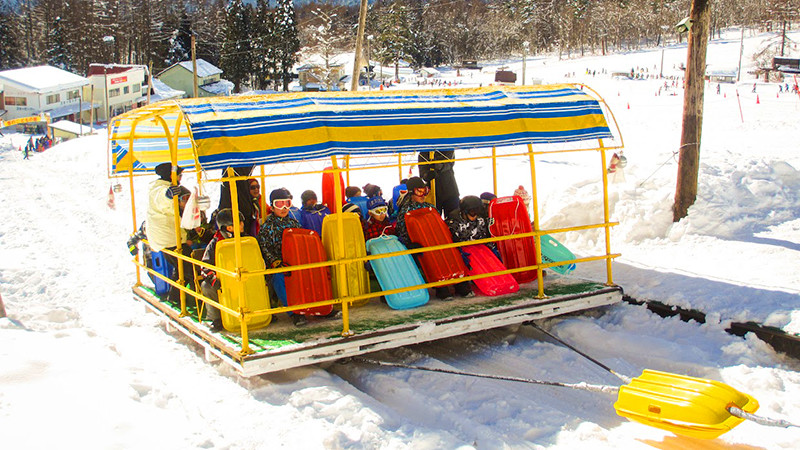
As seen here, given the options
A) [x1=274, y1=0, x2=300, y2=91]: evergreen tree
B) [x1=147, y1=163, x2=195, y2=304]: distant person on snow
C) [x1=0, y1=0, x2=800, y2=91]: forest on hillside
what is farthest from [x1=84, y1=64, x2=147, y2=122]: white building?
[x1=147, y1=163, x2=195, y2=304]: distant person on snow

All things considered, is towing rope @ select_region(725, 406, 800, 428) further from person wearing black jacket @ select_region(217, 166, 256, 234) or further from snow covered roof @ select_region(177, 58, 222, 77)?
snow covered roof @ select_region(177, 58, 222, 77)

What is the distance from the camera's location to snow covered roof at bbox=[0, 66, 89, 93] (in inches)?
2510

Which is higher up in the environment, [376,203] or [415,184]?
[415,184]

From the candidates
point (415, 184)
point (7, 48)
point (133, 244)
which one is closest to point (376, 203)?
point (415, 184)

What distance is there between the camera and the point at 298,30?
101m

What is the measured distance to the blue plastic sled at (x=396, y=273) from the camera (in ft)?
27.3

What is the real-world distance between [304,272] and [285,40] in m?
76.3

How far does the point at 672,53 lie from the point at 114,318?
9575cm

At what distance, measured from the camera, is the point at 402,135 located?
7.63 m

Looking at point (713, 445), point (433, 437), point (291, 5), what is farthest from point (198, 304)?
point (291, 5)

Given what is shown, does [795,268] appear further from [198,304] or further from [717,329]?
[198,304]

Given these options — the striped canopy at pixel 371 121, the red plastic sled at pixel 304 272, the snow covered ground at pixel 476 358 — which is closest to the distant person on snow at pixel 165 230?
the snow covered ground at pixel 476 358

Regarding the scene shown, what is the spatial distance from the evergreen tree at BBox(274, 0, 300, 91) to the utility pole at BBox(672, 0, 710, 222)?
70606 millimetres

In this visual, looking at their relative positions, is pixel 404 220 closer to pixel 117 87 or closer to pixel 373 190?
pixel 373 190
